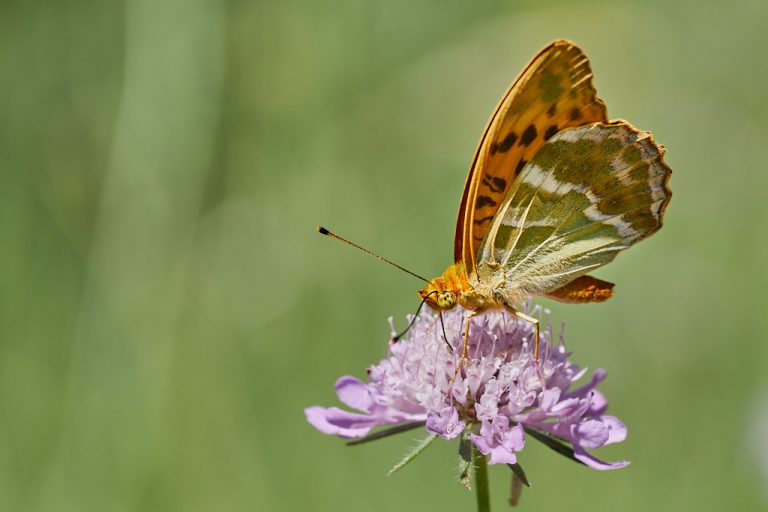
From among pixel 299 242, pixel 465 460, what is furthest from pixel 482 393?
pixel 299 242

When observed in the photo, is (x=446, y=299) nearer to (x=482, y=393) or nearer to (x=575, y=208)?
(x=482, y=393)

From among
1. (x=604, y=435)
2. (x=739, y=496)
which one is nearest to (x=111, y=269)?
(x=604, y=435)

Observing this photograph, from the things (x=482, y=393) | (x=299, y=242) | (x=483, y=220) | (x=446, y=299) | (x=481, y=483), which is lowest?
(x=481, y=483)

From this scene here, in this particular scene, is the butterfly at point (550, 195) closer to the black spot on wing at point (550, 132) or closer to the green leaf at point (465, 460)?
the black spot on wing at point (550, 132)

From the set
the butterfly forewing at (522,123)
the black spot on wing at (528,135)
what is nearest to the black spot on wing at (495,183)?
the butterfly forewing at (522,123)

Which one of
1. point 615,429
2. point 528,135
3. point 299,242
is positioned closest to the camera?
point 615,429

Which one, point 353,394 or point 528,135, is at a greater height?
point 528,135

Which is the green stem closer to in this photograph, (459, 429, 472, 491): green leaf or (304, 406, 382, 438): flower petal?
(459, 429, 472, 491): green leaf

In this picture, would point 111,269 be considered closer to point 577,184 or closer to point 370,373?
point 370,373
